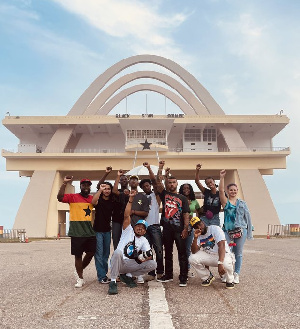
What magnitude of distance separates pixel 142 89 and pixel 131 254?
45.6 metres

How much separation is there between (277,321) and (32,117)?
38.2m

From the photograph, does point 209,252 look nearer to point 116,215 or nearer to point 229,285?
point 229,285

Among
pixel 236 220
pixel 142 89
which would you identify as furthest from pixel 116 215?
pixel 142 89

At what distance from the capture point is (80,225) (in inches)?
267

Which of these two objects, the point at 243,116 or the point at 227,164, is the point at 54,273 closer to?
the point at 227,164

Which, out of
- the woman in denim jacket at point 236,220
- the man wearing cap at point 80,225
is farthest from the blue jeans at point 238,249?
the man wearing cap at point 80,225

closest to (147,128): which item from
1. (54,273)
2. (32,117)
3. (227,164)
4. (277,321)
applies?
(227,164)

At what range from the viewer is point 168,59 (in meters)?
47.9

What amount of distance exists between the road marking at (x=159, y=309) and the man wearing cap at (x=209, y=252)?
851mm

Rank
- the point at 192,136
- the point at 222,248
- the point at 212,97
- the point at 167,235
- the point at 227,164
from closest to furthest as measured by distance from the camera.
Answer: the point at 222,248 → the point at 167,235 → the point at 227,164 → the point at 192,136 → the point at 212,97

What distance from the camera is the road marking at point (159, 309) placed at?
4.09 m

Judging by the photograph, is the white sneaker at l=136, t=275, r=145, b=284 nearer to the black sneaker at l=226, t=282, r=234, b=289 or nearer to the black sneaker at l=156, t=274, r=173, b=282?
the black sneaker at l=156, t=274, r=173, b=282

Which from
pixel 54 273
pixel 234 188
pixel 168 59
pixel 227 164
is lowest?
pixel 54 273

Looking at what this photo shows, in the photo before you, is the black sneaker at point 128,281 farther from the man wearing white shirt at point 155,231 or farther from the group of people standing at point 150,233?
the man wearing white shirt at point 155,231
